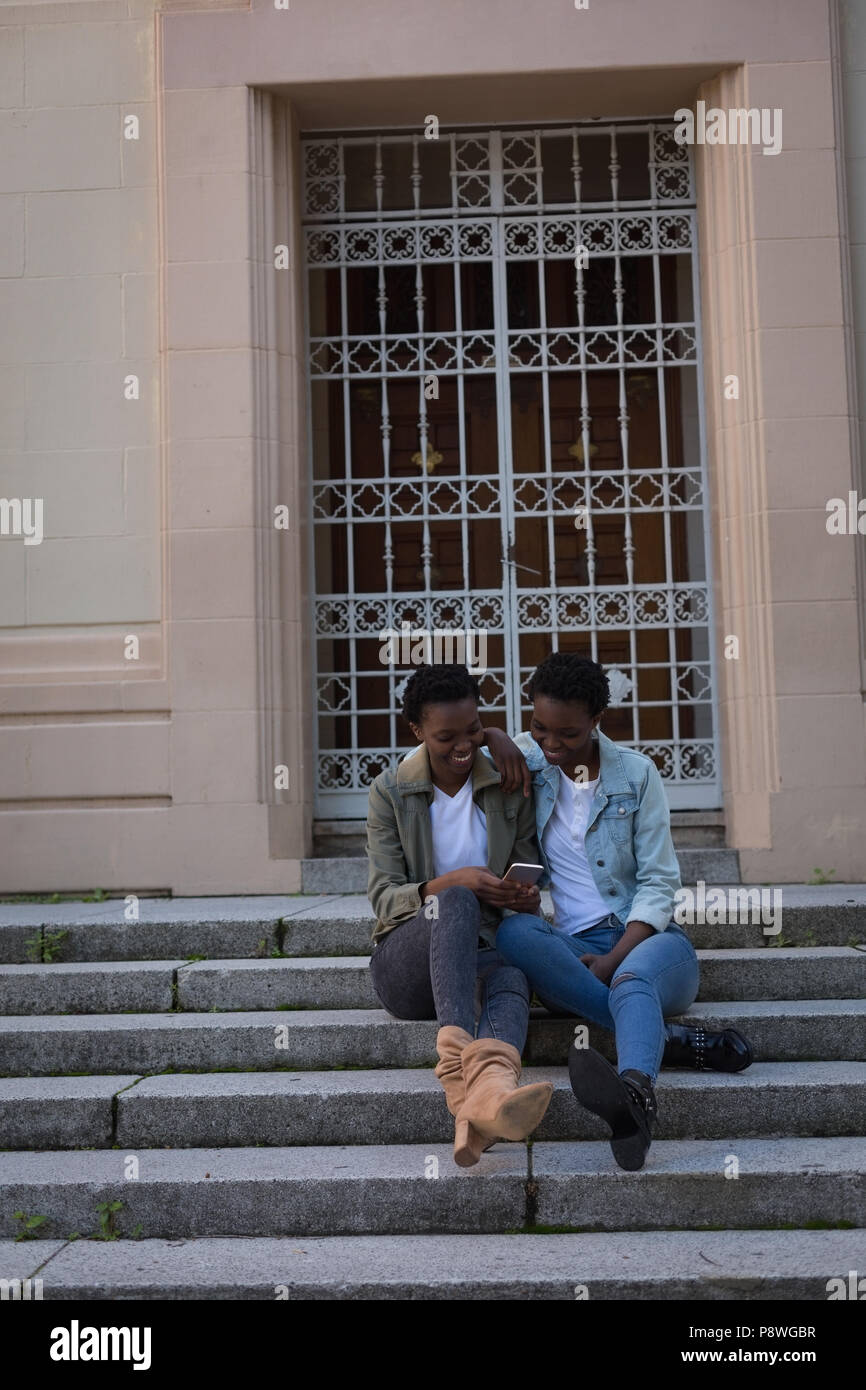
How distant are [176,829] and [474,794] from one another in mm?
2562

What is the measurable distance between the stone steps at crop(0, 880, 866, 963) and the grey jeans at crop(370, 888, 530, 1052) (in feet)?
3.63

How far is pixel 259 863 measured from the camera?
6.63 meters

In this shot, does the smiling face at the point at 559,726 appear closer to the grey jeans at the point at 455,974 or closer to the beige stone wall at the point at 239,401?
the grey jeans at the point at 455,974

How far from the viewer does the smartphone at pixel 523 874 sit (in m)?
4.28

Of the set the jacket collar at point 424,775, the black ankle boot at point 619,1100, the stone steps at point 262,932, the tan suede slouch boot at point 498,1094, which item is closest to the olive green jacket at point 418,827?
the jacket collar at point 424,775

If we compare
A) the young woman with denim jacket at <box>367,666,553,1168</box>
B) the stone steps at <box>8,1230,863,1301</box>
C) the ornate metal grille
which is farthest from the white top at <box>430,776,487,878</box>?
the ornate metal grille

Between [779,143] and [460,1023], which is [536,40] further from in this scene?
[460,1023]

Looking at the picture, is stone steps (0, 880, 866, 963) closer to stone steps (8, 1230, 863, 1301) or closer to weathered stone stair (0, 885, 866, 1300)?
weathered stone stair (0, 885, 866, 1300)

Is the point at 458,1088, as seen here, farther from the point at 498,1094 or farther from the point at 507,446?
the point at 507,446

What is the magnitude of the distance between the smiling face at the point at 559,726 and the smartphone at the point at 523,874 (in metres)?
0.36

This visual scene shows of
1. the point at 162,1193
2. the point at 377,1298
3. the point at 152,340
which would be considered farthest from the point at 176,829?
the point at 377,1298

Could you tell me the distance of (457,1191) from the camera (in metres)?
3.80

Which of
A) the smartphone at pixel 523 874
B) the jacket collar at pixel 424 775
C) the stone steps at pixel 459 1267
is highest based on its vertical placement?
the jacket collar at pixel 424 775

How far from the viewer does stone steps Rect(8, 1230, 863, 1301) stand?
132 inches
